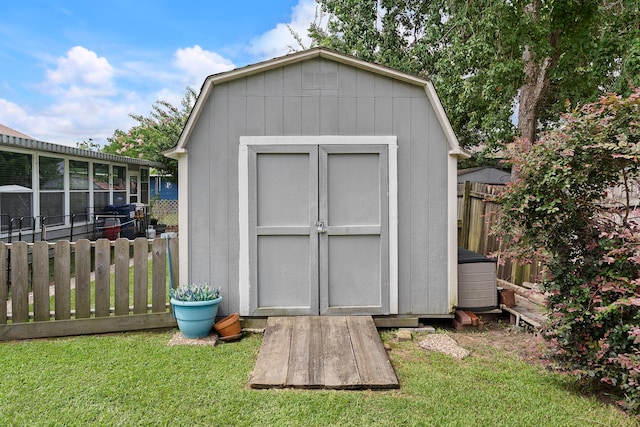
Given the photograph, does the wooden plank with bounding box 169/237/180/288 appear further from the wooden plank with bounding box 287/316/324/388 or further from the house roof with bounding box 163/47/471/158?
the wooden plank with bounding box 287/316/324/388

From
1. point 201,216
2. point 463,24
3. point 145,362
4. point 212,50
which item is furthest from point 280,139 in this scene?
point 212,50

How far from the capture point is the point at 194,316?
3881 millimetres

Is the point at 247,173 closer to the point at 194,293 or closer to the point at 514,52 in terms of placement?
the point at 194,293

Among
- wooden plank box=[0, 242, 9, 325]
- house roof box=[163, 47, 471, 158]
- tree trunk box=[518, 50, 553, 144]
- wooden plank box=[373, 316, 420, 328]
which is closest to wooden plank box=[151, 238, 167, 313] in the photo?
house roof box=[163, 47, 471, 158]

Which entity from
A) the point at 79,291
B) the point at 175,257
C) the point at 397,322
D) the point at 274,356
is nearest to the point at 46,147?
the point at 79,291

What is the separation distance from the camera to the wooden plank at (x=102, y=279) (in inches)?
161

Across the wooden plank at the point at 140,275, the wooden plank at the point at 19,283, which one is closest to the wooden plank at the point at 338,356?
the wooden plank at the point at 140,275

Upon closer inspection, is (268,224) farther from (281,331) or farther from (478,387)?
(478,387)

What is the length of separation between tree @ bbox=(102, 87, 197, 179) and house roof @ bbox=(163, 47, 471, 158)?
10543 millimetres

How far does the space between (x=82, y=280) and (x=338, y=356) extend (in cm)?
273

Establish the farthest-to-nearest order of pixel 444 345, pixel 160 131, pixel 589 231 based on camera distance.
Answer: pixel 160 131, pixel 444 345, pixel 589 231

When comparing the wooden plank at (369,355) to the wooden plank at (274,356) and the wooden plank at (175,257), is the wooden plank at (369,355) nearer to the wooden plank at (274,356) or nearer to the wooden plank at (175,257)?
the wooden plank at (274,356)

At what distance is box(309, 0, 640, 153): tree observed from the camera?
7.73m

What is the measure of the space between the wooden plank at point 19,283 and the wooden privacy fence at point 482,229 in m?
5.40
